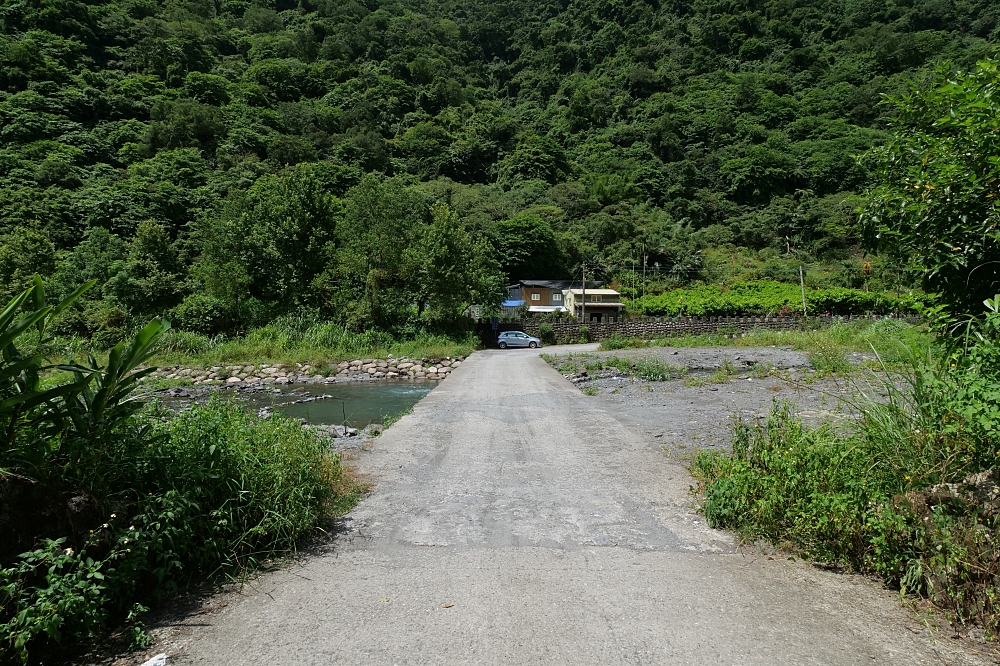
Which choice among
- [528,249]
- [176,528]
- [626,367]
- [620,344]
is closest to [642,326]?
[620,344]

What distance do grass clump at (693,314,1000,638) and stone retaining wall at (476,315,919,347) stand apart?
3134 cm

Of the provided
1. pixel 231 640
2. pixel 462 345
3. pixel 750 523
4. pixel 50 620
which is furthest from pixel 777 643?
pixel 462 345

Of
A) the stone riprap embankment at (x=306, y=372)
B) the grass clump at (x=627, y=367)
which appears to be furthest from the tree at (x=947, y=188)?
the stone riprap embankment at (x=306, y=372)

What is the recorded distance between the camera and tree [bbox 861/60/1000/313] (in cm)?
317

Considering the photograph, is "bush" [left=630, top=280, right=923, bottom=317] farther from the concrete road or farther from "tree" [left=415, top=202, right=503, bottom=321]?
the concrete road

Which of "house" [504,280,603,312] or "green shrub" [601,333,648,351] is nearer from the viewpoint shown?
"green shrub" [601,333,648,351]

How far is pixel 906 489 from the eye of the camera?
3131mm

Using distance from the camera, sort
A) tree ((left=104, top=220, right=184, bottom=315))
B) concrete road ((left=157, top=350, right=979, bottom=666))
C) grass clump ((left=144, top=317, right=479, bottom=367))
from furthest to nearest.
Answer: tree ((left=104, top=220, right=184, bottom=315)) < grass clump ((left=144, top=317, right=479, bottom=367)) < concrete road ((left=157, top=350, right=979, bottom=666))

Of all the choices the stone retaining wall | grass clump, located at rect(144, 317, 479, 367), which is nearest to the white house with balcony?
the stone retaining wall

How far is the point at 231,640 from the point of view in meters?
2.67

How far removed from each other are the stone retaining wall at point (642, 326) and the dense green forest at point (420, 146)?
160 inches

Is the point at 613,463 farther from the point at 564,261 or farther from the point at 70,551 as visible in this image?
the point at 564,261

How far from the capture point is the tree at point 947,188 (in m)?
3.17

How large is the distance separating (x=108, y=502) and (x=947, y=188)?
5574mm
